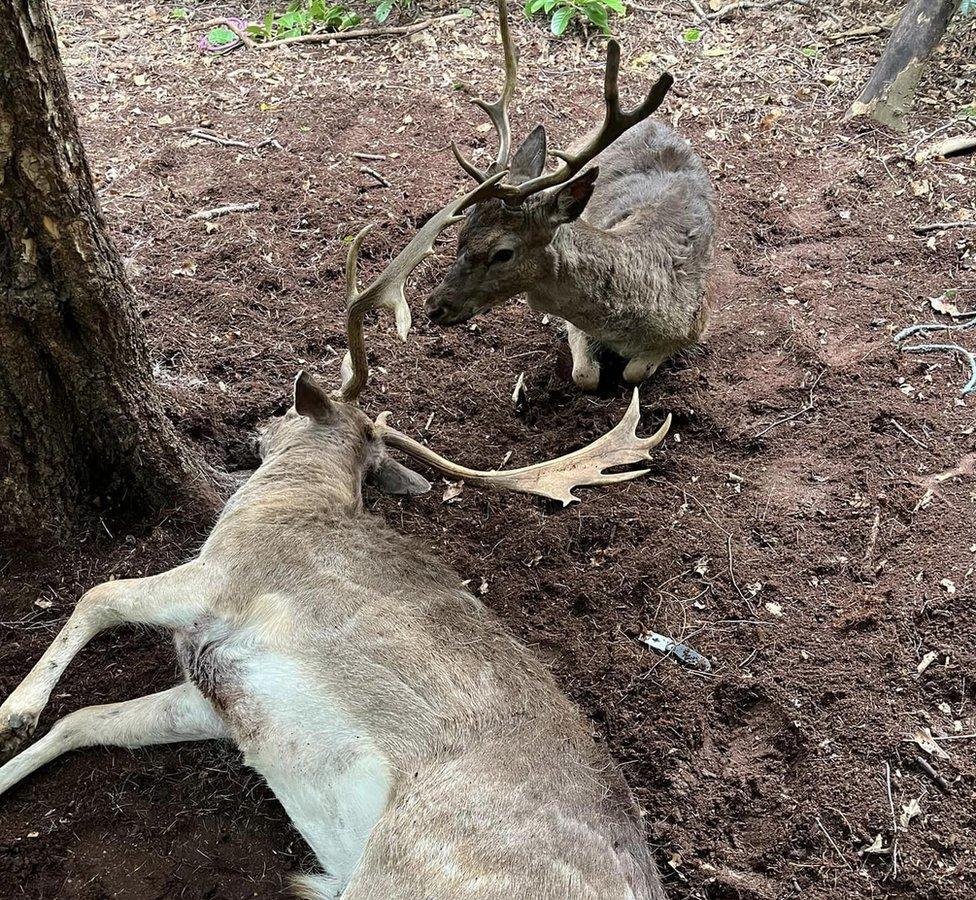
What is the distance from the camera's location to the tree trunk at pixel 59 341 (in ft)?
9.73

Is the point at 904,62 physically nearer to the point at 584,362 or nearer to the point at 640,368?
the point at 640,368

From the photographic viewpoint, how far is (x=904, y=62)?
7090 mm

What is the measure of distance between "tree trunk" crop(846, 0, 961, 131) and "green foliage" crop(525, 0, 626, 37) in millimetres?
2477

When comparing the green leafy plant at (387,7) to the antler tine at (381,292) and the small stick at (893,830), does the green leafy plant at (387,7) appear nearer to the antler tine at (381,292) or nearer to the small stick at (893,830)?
the antler tine at (381,292)

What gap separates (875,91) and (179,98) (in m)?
5.57

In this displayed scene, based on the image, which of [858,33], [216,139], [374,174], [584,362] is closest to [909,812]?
[584,362]

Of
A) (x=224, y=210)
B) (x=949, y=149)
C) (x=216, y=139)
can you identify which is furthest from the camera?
(x=949, y=149)

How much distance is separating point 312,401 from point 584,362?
6.23ft

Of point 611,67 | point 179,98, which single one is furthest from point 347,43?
point 611,67

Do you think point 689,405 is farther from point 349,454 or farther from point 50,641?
point 50,641

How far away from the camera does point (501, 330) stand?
5.52 metres

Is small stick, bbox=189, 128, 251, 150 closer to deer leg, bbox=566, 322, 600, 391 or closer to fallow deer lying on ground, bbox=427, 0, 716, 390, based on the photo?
fallow deer lying on ground, bbox=427, 0, 716, 390

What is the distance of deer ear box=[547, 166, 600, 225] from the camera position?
14.8ft

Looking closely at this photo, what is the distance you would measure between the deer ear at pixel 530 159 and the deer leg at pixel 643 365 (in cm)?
121
